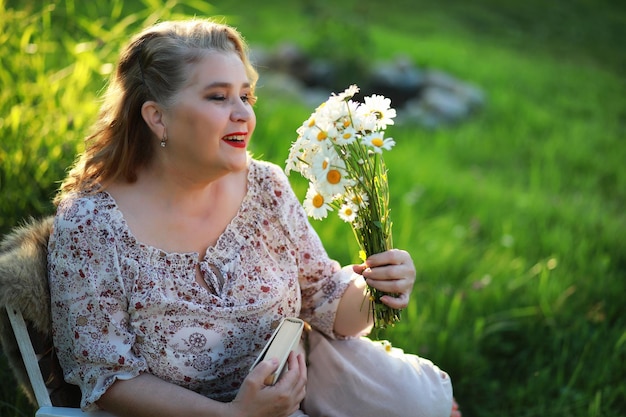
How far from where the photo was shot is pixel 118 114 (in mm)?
2191

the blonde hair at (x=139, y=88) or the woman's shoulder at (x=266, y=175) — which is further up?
the blonde hair at (x=139, y=88)

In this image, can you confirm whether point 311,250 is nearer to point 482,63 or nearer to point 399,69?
point 399,69

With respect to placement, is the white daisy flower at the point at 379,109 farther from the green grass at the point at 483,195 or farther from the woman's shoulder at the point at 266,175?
the green grass at the point at 483,195

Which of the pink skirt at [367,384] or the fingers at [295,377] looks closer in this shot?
the fingers at [295,377]

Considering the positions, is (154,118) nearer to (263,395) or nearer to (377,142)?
(377,142)

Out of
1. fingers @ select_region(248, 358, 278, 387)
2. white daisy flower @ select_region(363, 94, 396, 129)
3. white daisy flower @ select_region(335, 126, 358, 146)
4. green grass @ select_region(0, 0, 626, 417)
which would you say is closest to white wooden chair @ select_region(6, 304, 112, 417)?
fingers @ select_region(248, 358, 278, 387)

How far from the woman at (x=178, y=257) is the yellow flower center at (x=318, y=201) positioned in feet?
0.84

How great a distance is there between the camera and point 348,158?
196 cm

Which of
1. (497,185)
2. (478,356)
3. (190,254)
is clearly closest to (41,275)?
(190,254)

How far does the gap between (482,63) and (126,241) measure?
A: 7.07 meters

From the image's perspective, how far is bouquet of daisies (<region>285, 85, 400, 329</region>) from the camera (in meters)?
1.92

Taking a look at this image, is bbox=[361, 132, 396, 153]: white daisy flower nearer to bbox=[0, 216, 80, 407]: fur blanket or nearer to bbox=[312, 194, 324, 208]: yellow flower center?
bbox=[312, 194, 324, 208]: yellow flower center

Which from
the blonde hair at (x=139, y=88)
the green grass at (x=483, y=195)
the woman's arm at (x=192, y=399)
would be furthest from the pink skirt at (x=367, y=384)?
the green grass at (x=483, y=195)

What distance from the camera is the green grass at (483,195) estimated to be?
3.32 metres
